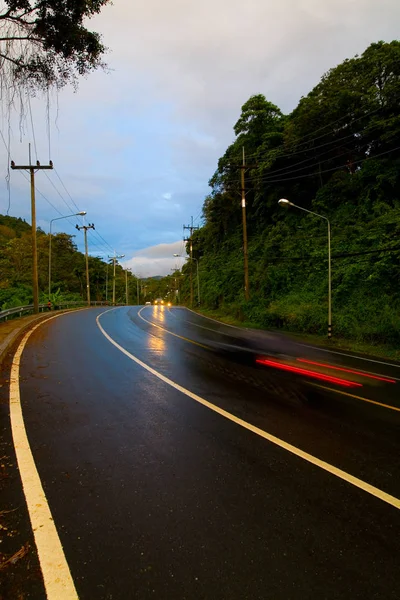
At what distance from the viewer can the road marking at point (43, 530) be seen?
7.02 feet

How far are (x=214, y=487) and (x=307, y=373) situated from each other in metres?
6.67

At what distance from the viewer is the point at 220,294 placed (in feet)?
135

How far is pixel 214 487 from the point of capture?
3.32m

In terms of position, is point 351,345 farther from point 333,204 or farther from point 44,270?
point 44,270

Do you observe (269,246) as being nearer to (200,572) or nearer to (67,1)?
(67,1)

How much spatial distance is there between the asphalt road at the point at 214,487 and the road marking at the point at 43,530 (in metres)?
0.06

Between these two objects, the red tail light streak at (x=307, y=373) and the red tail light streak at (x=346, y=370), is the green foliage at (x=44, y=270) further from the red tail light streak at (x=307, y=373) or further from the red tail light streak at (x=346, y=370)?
the red tail light streak at (x=346, y=370)

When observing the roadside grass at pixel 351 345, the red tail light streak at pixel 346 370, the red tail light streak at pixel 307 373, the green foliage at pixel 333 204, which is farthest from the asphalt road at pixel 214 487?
the green foliage at pixel 333 204

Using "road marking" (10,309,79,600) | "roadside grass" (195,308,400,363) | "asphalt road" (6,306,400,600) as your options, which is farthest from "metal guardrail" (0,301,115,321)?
"roadside grass" (195,308,400,363)

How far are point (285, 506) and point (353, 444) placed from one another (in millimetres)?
2030

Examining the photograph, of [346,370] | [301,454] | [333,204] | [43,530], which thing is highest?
[333,204]

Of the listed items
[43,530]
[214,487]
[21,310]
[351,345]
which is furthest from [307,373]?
[21,310]

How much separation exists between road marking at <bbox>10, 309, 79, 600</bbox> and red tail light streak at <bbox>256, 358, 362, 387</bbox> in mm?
7249

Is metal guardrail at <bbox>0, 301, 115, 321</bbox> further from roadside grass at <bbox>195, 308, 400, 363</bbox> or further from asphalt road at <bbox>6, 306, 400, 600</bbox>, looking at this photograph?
roadside grass at <bbox>195, 308, 400, 363</bbox>
